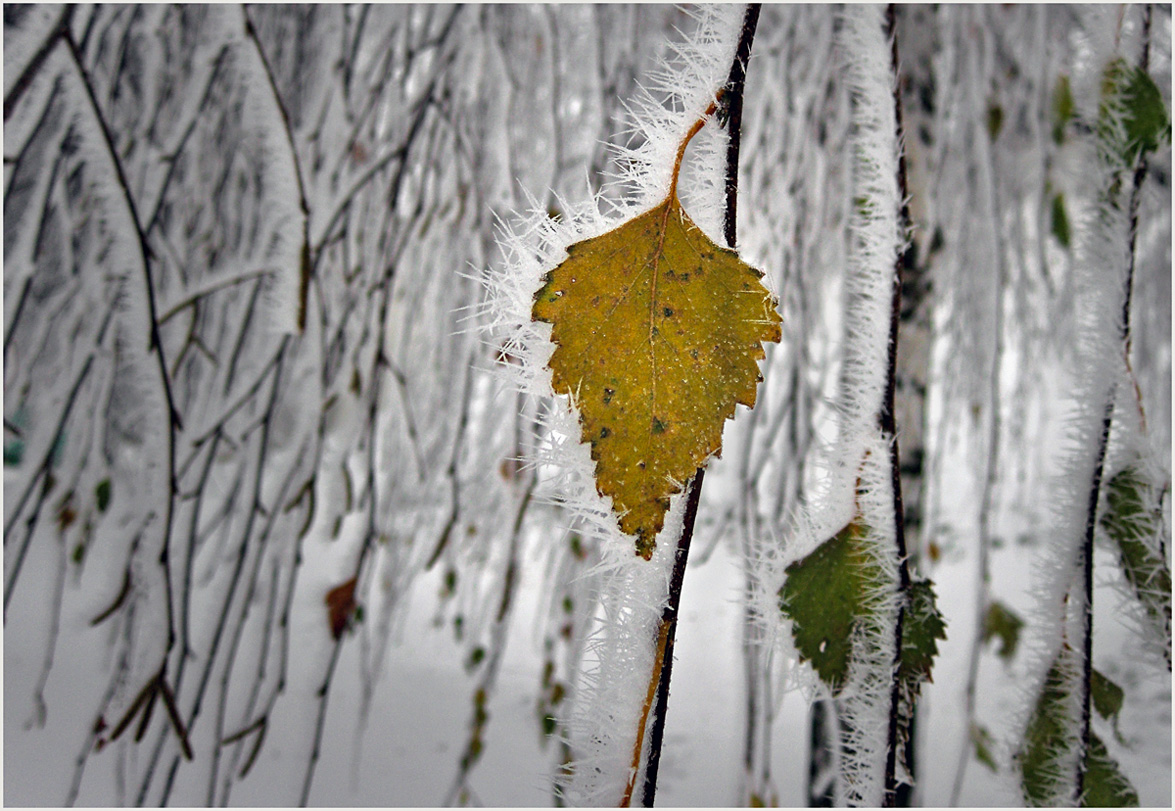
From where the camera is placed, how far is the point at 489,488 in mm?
1207

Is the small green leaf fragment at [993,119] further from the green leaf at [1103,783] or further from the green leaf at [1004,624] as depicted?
the green leaf at [1103,783]

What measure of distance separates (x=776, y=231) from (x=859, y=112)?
569 mm

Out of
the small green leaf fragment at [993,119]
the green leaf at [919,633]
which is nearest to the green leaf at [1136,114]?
the green leaf at [919,633]

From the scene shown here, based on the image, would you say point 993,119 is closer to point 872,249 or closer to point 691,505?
point 872,249

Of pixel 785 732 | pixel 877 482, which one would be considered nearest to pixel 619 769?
pixel 877 482

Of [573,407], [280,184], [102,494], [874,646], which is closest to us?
[573,407]

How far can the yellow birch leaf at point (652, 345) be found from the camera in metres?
0.19

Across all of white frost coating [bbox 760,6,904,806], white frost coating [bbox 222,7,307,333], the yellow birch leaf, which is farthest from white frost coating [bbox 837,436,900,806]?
white frost coating [bbox 222,7,307,333]

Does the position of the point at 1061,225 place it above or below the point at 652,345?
above

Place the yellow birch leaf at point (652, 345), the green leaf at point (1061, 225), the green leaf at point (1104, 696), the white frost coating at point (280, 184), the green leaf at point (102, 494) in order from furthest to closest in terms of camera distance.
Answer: the green leaf at point (102, 494)
the green leaf at point (1061, 225)
the white frost coating at point (280, 184)
the green leaf at point (1104, 696)
the yellow birch leaf at point (652, 345)

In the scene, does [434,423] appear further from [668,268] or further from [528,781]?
[668,268]

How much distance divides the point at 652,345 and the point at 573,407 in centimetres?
3

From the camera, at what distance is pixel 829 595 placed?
29 cm

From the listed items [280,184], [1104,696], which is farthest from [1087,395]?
[280,184]
